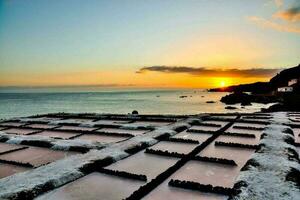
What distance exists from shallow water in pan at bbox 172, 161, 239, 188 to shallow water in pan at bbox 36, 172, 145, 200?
50 cm

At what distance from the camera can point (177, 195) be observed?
87.7 inches

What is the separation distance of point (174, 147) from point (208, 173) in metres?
1.03

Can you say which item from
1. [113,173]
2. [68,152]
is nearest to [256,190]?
[113,173]

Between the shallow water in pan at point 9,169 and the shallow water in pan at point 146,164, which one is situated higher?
the shallow water in pan at point 146,164

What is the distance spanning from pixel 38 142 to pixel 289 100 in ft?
76.1

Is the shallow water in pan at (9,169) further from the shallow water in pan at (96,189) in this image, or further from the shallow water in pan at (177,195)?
the shallow water in pan at (177,195)

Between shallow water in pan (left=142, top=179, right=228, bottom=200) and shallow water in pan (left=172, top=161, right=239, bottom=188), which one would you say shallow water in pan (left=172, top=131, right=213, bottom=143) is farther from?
shallow water in pan (left=142, top=179, right=228, bottom=200)

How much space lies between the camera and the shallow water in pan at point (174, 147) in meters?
3.55

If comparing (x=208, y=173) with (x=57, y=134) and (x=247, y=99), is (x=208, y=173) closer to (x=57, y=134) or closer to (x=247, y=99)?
(x=57, y=134)

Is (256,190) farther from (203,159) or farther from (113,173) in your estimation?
(113,173)

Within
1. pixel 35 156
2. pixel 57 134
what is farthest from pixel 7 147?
pixel 57 134

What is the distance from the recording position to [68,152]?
363 cm

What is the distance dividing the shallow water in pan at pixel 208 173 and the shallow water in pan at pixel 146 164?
0.18 meters

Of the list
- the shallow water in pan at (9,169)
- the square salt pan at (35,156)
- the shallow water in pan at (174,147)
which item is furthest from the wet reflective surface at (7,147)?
the shallow water in pan at (174,147)
